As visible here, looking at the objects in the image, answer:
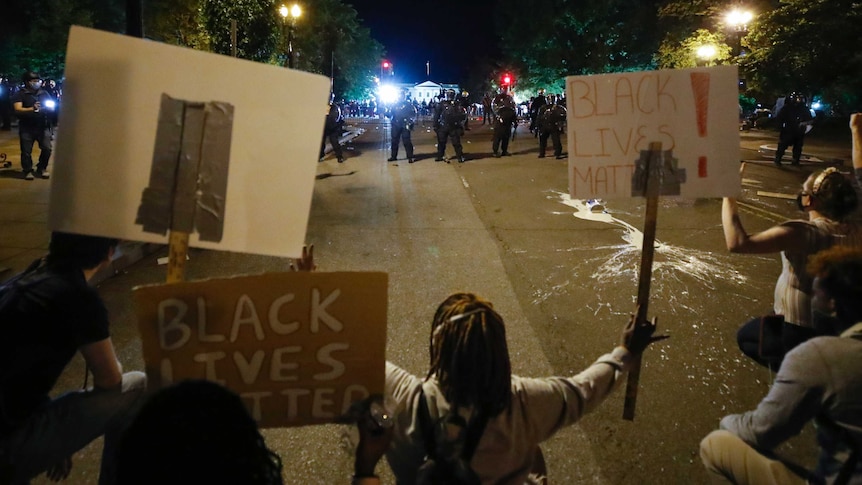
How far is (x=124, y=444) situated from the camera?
56.8 inches

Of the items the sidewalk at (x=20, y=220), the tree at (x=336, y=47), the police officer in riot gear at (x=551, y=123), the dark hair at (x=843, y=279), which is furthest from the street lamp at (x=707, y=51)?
the dark hair at (x=843, y=279)

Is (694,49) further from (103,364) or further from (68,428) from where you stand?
(68,428)

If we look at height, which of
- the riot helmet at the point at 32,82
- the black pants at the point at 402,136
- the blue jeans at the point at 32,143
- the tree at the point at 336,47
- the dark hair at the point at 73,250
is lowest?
the dark hair at the point at 73,250

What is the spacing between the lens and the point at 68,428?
2.51 meters

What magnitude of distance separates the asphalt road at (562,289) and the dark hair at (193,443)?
0.04 m

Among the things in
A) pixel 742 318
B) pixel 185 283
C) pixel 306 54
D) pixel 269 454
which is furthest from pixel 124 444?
pixel 306 54

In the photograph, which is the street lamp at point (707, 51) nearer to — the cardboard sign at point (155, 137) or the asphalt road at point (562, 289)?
the asphalt road at point (562, 289)

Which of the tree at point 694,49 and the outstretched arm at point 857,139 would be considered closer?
the outstretched arm at point 857,139

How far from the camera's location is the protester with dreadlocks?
1.98 metres

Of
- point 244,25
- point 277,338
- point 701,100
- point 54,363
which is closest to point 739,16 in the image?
point 244,25

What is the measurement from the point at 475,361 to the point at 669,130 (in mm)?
1644

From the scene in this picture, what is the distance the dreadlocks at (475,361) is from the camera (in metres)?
1.98

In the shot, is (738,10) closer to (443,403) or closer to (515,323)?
(515,323)

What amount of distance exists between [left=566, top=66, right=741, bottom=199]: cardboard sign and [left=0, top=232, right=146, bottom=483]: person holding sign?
7.39 feet
